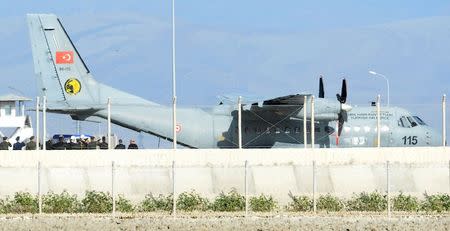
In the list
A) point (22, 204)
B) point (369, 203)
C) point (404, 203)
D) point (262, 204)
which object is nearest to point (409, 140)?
point (404, 203)

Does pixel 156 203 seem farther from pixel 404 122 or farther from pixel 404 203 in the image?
pixel 404 122

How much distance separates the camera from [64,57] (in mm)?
57469

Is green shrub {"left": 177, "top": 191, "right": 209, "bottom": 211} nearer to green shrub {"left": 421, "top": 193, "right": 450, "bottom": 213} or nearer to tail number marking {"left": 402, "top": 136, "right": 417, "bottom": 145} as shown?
green shrub {"left": 421, "top": 193, "right": 450, "bottom": 213}

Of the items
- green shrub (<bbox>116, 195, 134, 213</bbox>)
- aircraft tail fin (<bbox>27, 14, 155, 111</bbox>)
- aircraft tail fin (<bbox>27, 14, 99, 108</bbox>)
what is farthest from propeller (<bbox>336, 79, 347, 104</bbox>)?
green shrub (<bbox>116, 195, 134, 213</bbox>)

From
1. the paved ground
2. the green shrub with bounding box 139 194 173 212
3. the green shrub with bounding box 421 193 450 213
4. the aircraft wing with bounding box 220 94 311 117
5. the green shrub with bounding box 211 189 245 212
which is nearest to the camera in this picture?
the paved ground

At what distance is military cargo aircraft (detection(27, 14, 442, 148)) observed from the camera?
54906 millimetres

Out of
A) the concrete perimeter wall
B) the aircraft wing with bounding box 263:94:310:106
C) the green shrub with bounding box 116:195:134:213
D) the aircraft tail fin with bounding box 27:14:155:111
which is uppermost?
the aircraft tail fin with bounding box 27:14:155:111

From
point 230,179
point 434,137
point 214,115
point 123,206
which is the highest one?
point 214,115

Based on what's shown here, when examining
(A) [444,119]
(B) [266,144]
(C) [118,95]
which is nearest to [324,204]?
(A) [444,119]

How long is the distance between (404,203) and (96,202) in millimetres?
→ 8267

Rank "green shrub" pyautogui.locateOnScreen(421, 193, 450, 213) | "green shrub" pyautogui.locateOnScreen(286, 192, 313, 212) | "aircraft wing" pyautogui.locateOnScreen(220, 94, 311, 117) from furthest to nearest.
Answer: "aircraft wing" pyautogui.locateOnScreen(220, 94, 311, 117) → "green shrub" pyautogui.locateOnScreen(421, 193, 450, 213) → "green shrub" pyautogui.locateOnScreen(286, 192, 313, 212)

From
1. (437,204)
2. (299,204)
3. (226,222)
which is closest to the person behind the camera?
(226,222)

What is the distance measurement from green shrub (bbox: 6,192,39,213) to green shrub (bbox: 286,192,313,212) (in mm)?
6788

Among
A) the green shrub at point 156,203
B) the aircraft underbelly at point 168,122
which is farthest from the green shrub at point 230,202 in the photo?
the aircraft underbelly at point 168,122
